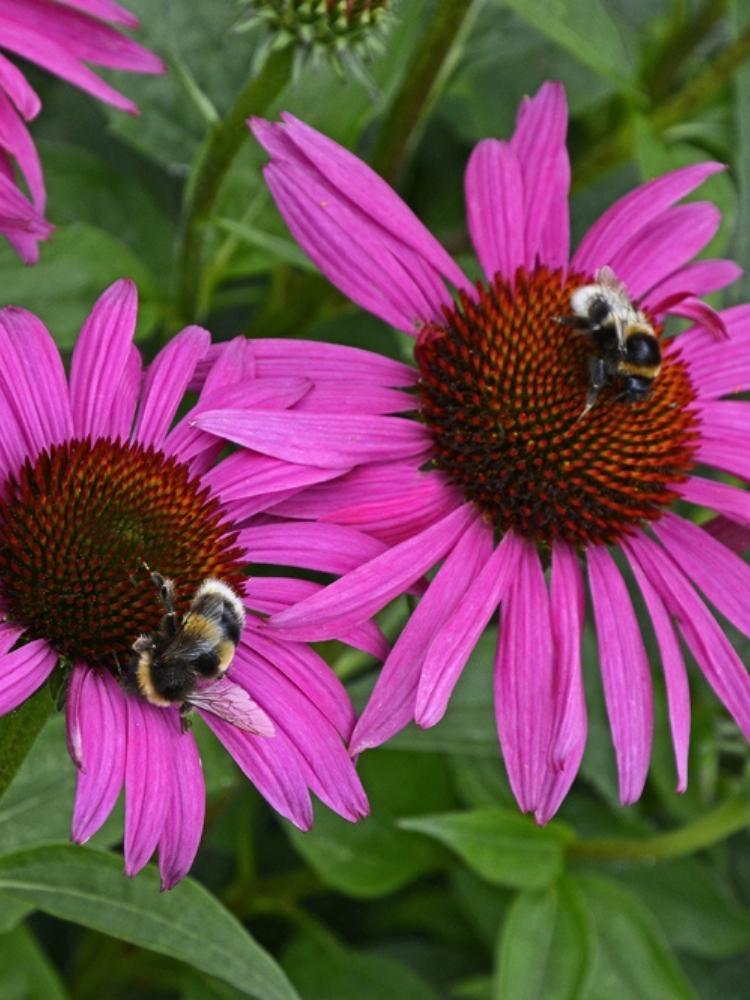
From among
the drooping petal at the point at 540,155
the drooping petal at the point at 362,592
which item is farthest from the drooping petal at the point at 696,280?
the drooping petal at the point at 362,592

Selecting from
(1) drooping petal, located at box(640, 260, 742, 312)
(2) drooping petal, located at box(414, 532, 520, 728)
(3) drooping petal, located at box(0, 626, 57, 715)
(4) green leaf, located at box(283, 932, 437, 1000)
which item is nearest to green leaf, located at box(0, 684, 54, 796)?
(3) drooping petal, located at box(0, 626, 57, 715)

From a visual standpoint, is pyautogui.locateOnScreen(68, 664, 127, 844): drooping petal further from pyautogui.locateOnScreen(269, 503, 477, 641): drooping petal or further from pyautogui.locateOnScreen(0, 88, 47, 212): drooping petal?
pyautogui.locateOnScreen(0, 88, 47, 212): drooping petal

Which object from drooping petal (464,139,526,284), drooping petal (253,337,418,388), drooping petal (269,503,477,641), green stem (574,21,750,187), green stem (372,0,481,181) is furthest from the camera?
green stem (574,21,750,187)

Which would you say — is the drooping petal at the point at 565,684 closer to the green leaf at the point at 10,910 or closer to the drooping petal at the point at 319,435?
the drooping petal at the point at 319,435

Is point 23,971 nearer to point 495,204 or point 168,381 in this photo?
point 168,381

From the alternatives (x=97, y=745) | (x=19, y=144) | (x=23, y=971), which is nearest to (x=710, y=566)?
(x=97, y=745)

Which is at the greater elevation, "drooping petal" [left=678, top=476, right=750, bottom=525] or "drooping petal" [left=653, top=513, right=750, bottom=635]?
"drooping petal" [left=678, top=476, right=750, bottom=525]
